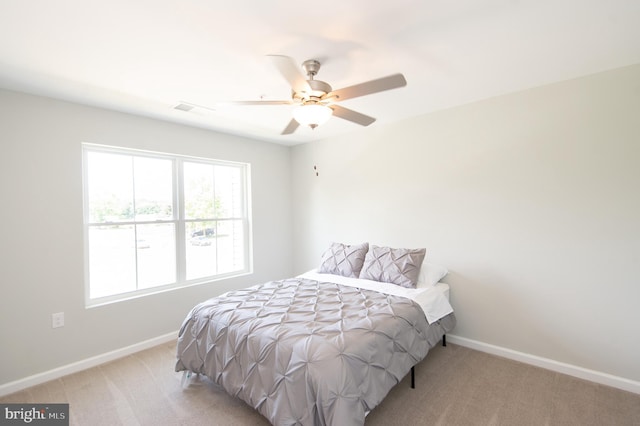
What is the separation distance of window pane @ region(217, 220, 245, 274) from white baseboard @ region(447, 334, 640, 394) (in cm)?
274

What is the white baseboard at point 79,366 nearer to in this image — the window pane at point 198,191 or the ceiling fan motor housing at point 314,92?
the window pane at point 198,191

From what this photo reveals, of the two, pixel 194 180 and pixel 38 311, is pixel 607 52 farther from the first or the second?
pixel 38 311

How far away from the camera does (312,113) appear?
192 cm

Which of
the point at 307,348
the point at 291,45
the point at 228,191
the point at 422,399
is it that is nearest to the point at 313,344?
the point at 307,348

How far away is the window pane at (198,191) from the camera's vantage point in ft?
11.7

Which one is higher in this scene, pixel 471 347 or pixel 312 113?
pixel 312 113

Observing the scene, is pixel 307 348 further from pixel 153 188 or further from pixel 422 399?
pixel 153 188

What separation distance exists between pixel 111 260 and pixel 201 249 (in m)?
0.94

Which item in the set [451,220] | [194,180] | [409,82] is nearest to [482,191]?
[451,220]

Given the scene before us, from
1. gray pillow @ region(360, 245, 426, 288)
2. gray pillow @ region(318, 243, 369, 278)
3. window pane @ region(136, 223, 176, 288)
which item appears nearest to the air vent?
window pane @ region(136, 223, 176, 288)

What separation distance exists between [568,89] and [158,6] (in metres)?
3.03

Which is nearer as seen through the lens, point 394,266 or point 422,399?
point 422,399

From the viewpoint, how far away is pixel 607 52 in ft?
6.79

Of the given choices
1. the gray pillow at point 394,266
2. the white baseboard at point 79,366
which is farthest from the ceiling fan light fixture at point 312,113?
the white baseboard at point 79,366
